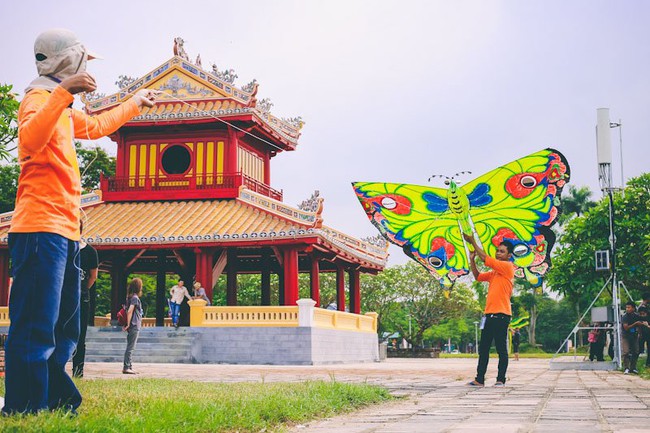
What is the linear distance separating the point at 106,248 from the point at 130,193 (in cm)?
338

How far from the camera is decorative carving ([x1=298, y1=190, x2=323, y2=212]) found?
22.9 m

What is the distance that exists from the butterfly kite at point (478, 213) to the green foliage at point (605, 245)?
16.2 meters

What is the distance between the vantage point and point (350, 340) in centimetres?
2478

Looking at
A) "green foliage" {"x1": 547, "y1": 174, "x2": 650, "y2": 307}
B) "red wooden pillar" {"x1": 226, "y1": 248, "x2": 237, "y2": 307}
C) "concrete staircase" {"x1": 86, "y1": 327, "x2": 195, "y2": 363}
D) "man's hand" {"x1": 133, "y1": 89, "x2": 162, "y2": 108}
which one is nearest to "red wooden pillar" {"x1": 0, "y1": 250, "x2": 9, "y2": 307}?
"concrete staircase" {"x1": 86, "y1": 327, "x2": 195, "y2": 363}

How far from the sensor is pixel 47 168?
464 centimetres

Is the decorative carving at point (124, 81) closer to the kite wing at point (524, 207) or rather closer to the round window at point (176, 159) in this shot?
the round window at point (176, 159)

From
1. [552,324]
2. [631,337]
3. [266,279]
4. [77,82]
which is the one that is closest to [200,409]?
[77,82]

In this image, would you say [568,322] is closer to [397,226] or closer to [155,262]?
[155,262]

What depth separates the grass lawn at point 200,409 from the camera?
4107 millimetres

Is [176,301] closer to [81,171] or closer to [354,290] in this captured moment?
[354,290]

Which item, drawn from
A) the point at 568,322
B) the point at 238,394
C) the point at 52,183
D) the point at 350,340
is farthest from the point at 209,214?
the point at 568,322

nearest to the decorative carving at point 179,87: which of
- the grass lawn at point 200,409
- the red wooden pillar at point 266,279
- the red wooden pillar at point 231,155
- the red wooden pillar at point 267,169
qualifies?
the red wooden pillar at point 231,155

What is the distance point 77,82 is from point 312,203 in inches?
727

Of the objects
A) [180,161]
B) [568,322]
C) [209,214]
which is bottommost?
[568,322]
